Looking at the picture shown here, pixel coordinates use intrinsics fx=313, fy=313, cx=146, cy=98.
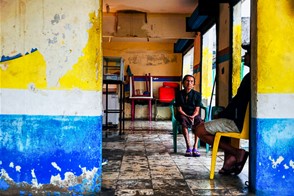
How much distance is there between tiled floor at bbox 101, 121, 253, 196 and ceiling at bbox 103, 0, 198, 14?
11.3ft

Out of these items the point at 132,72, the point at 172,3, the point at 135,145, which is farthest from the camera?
the point at 132,72

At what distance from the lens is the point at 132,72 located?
12.0 meters

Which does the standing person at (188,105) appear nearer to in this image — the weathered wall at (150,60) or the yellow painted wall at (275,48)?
the yellow painted wall at (275,48)

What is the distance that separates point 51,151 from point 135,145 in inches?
Answer: 118

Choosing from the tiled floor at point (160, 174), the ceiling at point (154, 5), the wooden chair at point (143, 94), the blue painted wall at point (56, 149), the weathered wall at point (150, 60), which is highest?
the ceiling at point (154, 5)

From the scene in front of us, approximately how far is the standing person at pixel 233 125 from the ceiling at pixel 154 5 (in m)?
4.20

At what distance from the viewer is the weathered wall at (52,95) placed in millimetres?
2889

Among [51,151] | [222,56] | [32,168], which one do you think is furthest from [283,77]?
[222,56]

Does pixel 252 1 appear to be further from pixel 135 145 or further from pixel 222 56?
pixel 135 145

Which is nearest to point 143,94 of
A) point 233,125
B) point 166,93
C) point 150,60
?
point 166,93

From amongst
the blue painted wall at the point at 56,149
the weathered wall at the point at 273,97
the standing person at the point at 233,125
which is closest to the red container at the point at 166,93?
the standing person at the point at 233,125

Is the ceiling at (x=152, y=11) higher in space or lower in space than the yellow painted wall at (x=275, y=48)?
higher

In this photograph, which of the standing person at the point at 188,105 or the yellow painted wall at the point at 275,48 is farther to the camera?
the standing person at the point at 188,105

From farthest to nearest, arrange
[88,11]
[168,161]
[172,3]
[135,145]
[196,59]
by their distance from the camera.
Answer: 1. [196,59]
2. [172,3]
3. [135,145]
4. [168,161]
5. [88,11]
